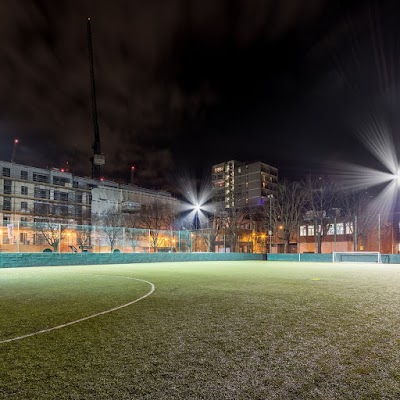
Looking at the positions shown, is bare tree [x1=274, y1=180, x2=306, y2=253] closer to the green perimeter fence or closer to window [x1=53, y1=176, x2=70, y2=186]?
the green perimeter fence

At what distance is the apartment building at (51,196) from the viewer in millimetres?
67812

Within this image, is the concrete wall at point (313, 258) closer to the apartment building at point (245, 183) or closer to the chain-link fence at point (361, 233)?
the chain-link fence at point (361, 233)

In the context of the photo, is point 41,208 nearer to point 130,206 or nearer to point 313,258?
point 130,206

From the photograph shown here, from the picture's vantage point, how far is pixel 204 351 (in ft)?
15.4

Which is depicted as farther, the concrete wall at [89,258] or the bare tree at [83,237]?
the bare tree at [83,237]

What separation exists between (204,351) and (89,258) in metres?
26.2

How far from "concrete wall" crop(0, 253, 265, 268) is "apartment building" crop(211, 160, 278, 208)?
230ft

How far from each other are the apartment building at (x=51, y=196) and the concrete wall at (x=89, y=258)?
39.2 meters

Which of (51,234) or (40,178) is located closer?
(51,234)

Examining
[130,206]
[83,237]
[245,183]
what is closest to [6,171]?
[130,206]

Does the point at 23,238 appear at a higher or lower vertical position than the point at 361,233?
higher

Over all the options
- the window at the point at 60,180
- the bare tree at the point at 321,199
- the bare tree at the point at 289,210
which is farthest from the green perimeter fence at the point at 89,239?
the window at the point at 60,180

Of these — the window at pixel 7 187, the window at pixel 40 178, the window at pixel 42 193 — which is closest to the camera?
the window at pixel 7 187

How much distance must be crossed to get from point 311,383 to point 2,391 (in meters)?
3.17
